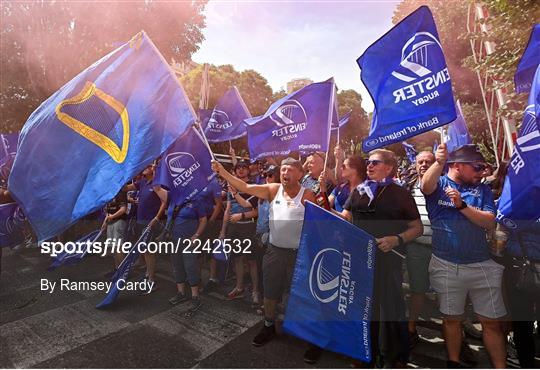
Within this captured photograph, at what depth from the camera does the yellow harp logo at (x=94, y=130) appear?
10.2 feet

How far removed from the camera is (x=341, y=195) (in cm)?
410

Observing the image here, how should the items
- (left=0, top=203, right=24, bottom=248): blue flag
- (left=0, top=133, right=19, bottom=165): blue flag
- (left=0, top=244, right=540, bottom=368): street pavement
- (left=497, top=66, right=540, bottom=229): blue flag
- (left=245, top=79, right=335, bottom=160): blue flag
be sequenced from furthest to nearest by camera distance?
(left=0, top=133, right=19, bottom=165): blue flag → (left=0, top=203, right=24, bottom=248): blue flag → (left=245, top=79, right=335, bottom=160): blue flag → (left=0, top=244, right=540, bottom=368): street pavement → (left=497, top=66, right=540, bottom=229): blue flag

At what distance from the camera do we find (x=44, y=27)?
441 inches

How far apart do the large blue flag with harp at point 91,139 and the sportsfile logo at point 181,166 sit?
1.08m

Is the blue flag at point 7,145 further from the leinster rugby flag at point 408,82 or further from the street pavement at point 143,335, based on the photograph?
the leinster rugby flag at point 408,82

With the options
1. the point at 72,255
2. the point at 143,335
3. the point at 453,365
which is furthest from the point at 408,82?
the point at 72,255

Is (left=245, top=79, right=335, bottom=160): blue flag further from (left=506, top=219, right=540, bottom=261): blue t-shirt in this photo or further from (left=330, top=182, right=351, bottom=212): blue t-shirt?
(left=506, top=219, right=540, bottom=261): blue t-shirt

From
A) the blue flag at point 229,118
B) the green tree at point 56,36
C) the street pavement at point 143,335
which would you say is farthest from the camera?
the green tree at point 56,36

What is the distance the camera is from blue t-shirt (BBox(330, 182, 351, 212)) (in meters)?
4.06

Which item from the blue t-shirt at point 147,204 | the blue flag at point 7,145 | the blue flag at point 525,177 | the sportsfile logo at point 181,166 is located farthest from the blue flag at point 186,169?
the blue flag at point 7,145

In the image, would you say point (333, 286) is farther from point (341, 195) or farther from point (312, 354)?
point (341, 195)

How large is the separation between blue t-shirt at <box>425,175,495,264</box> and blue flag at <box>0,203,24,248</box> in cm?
663

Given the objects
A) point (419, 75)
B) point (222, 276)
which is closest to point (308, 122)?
point (419, 75)

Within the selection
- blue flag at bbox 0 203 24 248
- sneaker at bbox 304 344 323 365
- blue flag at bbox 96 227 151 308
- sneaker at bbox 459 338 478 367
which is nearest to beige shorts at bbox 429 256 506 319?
sneaker at bbox 459 338 478 367
